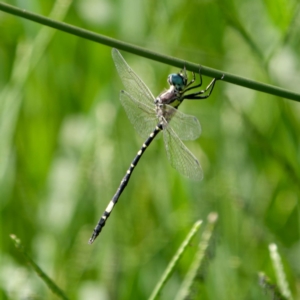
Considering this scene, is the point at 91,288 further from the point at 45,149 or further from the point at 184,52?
the point at 184,52

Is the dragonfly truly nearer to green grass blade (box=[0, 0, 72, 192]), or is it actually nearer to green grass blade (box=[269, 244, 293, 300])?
green grass blade (box=[0, 0, 72, 192])

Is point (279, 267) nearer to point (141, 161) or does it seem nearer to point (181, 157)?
point (181, 157)

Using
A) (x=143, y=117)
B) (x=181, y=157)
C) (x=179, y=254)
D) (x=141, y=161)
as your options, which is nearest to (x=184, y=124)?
(x=181, y=157)

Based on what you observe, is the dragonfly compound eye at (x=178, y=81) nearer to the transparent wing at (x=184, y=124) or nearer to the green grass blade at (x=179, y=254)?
the transparent wing at (x=184, y=124)

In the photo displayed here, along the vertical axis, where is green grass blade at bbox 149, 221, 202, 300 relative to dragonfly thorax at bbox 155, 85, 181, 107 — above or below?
below

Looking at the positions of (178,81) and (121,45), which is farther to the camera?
(178,81)

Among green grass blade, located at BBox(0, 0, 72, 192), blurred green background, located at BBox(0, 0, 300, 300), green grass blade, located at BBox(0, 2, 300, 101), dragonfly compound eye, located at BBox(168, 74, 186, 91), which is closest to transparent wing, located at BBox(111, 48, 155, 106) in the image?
dragonfly compound eye, located at BBox(168, 74, 186, 91)

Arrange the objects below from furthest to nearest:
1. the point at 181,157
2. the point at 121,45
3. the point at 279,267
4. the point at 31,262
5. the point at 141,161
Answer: the point at 141,161
the point at 181,157
the point at 279,267
the point at 31,262
the point at 121,45
